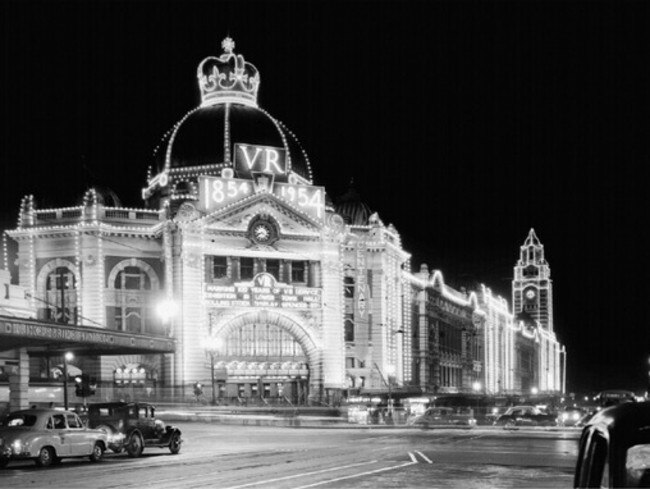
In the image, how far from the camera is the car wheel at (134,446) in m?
30.9

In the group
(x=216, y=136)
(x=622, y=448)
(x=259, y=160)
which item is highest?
(x=216, y=136)

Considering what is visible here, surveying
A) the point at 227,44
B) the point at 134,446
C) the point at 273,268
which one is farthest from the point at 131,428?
the point at 227,44

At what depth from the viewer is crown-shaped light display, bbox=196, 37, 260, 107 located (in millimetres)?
90375

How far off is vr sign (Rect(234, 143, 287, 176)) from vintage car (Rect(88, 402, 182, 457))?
168 feet

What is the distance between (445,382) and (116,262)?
46.2 m

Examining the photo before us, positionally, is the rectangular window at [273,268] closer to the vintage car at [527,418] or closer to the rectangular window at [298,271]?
the rectangular window at [298,271]

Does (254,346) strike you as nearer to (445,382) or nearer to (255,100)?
(255,100)

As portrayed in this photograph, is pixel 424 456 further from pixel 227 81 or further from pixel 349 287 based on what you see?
pixel 227 81

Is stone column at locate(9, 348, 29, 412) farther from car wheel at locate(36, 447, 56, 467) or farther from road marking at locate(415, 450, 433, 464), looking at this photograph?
road marking at locate(415, 450, 433, 464)

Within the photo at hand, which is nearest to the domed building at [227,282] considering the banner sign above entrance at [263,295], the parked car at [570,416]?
the banner sign above entrance at [263,295]

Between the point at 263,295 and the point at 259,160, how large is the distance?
42.4 ft

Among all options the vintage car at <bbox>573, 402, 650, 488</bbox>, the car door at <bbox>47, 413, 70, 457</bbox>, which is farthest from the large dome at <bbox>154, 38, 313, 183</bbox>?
the vintage car at <bbox>573, 402, 650, 488</bbox>

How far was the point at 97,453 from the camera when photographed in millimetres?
28500

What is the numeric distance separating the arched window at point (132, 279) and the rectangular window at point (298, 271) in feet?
36.7
